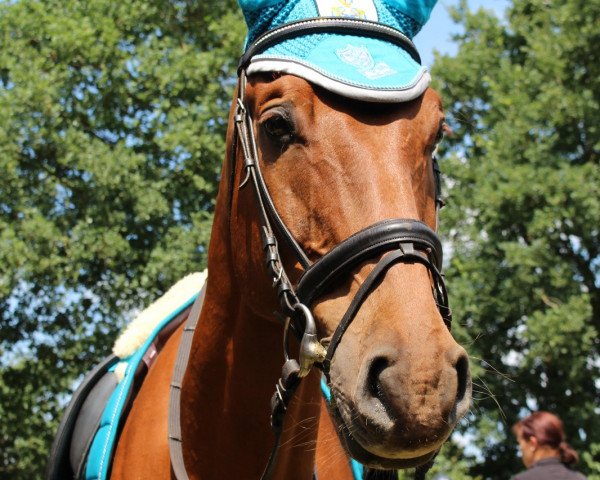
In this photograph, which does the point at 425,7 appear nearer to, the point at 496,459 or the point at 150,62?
the point at 150,62

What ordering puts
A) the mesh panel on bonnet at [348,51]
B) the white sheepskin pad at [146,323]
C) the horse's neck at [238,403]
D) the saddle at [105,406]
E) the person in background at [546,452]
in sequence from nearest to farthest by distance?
the mesh panel on bonnet at [348,51] → the horse's neck at [238,403] → the saddle at [105,406] → the white sheepskin pad at [146,323] → the person in background at [546,452]

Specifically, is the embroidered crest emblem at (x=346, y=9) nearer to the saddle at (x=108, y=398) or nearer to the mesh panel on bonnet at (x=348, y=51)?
the mesh panel on bonnet at (x=348, y=51)

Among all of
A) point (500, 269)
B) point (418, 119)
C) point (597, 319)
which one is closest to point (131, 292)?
point (500, 269)

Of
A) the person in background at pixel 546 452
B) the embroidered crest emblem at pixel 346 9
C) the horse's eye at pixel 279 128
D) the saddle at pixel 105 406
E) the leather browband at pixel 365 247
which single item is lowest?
the person in background at pixel 546 452

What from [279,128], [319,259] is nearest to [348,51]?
[279,128]

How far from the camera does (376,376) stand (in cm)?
193

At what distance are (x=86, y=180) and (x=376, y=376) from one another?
418 inches

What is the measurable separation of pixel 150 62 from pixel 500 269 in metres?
6.24

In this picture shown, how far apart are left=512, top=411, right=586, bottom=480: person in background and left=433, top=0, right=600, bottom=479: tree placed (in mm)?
6313

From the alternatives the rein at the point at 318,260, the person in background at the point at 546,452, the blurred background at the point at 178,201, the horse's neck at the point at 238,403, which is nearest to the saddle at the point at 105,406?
the horse's neck at the point at 238,403

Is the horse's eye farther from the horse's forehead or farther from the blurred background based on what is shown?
the blurred background

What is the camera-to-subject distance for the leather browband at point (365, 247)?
206 cm

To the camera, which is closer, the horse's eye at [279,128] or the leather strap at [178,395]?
the horse's eye at [279,128]

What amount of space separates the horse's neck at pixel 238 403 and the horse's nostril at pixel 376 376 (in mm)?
659
